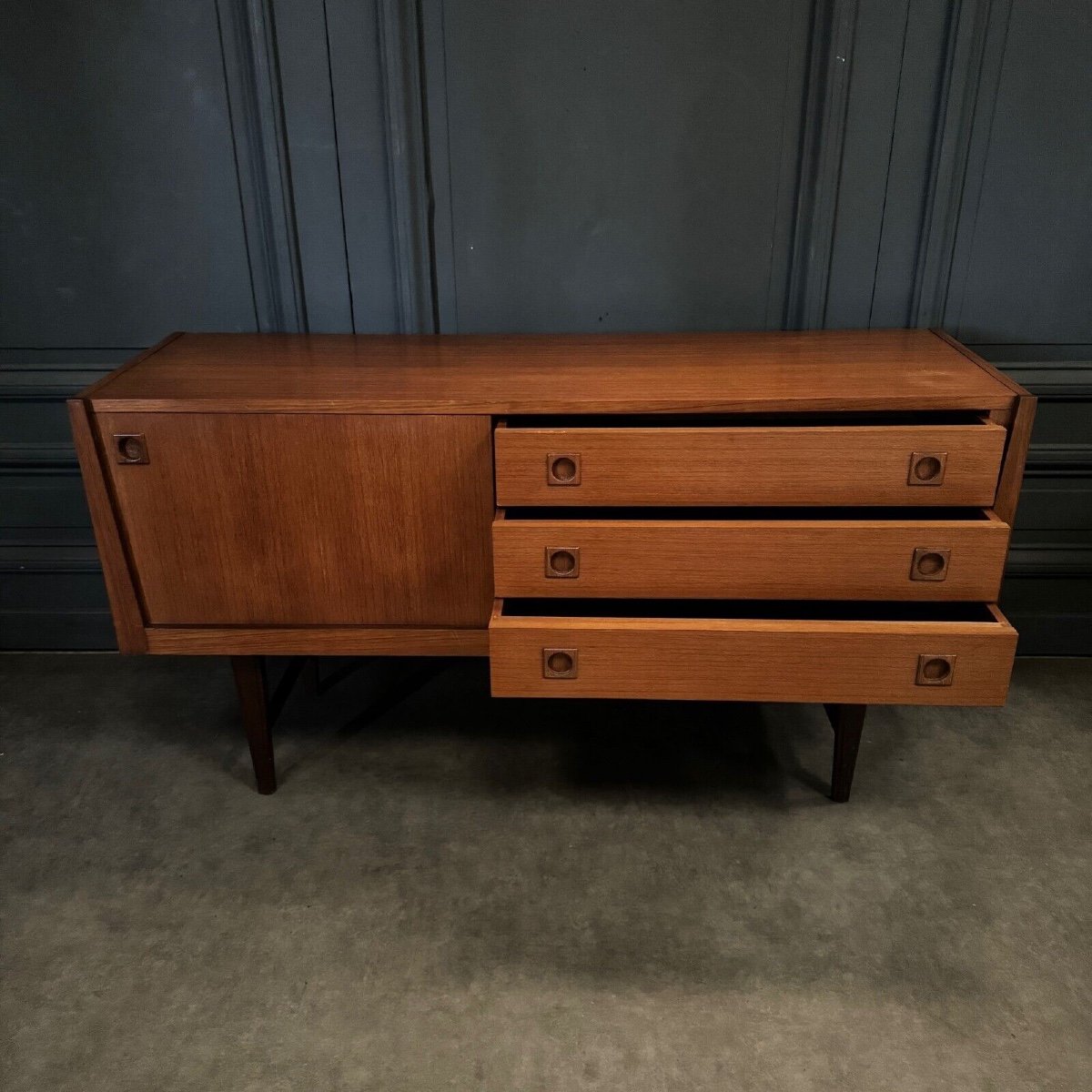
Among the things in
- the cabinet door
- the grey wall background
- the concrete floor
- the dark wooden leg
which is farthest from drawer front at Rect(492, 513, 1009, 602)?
the grey wall background

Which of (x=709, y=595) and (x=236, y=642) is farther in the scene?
(x=236, y=642)

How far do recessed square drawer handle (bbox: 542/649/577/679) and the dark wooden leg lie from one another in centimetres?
47

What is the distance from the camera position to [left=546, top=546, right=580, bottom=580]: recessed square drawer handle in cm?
127

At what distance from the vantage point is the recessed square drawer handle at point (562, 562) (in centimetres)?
127

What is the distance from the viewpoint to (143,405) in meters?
1.27

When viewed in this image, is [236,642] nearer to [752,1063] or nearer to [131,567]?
[131,567]

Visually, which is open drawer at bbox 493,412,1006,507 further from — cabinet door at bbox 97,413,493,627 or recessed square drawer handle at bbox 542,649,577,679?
recessed square drawer handle at bbox 542,649,577,679

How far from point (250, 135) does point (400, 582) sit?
824 mm

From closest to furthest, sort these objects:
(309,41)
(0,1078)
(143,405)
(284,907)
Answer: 1. (0,1078)
2. (143,405)
3. (284,907)
4. (309,41)

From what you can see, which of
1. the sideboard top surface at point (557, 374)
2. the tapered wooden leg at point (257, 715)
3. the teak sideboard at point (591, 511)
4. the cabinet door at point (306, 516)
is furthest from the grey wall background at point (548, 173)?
the tapered wooden leg at point (257, 715)

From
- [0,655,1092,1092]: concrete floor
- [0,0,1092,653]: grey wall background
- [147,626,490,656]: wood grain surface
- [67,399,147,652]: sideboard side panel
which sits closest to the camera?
[0,655,1092,1092]: concrete floor

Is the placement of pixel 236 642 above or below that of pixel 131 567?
below

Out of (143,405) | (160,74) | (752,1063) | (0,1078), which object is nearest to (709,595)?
(752,1063)

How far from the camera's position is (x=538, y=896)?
1.39 meters
